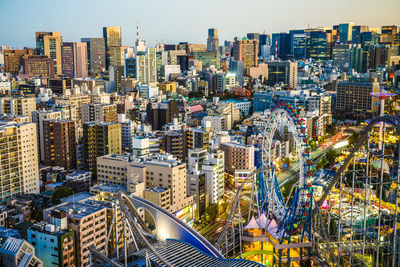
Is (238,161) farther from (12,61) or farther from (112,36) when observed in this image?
(112,36)

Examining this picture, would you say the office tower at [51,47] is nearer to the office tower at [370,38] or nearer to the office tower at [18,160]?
the office tower at [370,38]

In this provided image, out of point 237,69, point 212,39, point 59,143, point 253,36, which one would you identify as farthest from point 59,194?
point 253,36

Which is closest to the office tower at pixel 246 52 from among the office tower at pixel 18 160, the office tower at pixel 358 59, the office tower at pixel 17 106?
the office tower at pixel 358 59

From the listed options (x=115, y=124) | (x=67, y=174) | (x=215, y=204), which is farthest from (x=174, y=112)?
(x=215, y=204)

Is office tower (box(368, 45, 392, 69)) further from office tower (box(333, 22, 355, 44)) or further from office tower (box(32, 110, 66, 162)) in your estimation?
office tower (box(32, 110, 66, 162))

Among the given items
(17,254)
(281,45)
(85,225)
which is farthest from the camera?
(281,45)

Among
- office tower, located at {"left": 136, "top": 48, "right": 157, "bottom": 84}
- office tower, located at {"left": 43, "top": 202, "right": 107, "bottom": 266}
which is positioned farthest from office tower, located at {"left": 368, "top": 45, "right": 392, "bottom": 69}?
office tower, located at {"left": 43, "top": 202, "right": 107, "bottom": 266}
